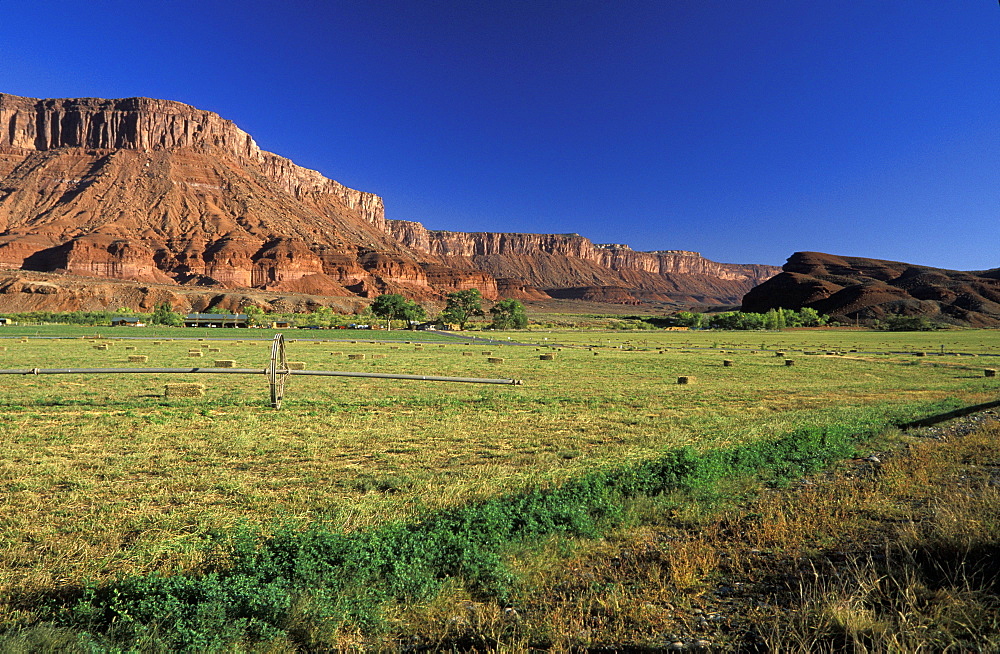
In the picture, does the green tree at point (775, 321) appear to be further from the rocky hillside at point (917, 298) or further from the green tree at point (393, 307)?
the green tree at point (393, 307)

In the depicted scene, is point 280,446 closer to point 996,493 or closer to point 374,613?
point 374,613

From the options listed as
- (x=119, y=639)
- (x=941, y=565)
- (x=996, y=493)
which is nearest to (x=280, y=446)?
(x=119, y=639)

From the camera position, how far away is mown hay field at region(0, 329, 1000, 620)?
6.08 m

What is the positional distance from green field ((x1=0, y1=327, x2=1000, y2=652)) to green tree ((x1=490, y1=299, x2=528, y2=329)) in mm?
97479

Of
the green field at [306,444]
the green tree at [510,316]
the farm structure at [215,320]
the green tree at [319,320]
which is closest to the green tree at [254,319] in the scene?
the farm structure at [215,320]

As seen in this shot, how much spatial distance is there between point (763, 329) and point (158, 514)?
15440cm

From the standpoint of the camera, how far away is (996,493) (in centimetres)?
614

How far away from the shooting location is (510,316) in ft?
402

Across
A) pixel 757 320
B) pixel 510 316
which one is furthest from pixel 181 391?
pixel 757 320

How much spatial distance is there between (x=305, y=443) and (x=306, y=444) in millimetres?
103

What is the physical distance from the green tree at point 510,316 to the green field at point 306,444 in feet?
320

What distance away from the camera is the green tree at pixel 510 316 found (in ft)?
397

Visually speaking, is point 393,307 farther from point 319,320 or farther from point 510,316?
point 510,316

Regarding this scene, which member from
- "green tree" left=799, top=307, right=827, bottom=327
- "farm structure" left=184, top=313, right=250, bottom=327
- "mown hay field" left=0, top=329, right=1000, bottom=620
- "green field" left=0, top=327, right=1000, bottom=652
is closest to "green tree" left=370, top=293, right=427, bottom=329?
"farm structure" left=184, top=313, right=250, bottom=327
